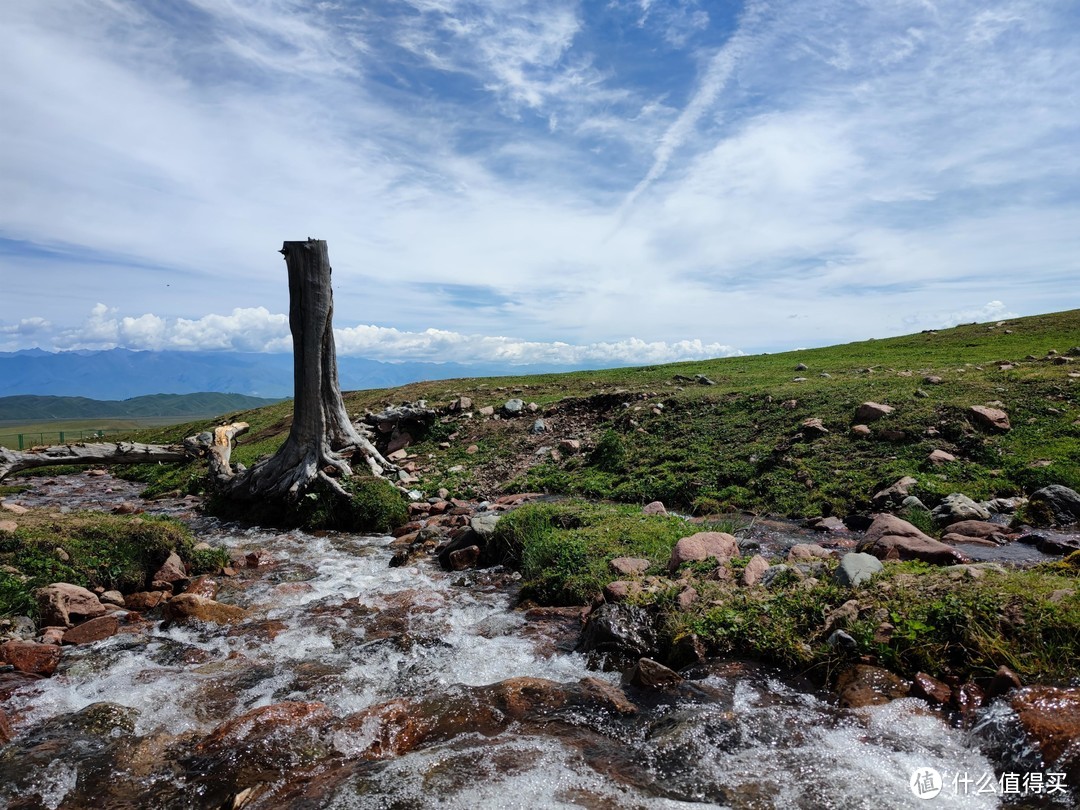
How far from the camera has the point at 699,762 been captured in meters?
5.11

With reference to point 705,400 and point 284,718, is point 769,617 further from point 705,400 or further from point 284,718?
point 705,400

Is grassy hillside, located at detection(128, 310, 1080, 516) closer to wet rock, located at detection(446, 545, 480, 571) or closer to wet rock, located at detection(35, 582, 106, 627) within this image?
wet rock, located at detection(446, 545, 480, 571)

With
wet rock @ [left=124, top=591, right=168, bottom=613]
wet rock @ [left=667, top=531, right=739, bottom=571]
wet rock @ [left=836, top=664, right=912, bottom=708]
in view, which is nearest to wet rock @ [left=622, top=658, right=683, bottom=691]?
wet rock @ [left=836, top=664, right=912, bottom=708]

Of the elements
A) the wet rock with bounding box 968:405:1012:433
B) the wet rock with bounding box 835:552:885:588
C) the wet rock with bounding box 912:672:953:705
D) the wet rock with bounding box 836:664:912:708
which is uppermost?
the wet rock with bounding box 968:405:1012:433

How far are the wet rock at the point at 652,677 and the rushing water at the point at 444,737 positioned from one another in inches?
6.9

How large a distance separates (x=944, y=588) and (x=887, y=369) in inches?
904

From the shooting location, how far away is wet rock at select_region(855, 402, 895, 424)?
17.0m

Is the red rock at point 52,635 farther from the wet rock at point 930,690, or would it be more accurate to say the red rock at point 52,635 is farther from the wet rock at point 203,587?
the wet rock at point 930,690

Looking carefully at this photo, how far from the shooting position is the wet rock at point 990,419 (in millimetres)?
15320

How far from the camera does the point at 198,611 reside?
8.93m

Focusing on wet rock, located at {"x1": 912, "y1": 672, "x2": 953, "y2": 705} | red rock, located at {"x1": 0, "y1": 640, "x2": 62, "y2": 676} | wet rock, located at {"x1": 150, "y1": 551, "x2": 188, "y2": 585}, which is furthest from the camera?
wet rock, located at {"x1": 150, "y1": 551, "x2": 188, "y2": 585}

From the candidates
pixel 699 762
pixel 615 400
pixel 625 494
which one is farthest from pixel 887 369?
pixel 699 762

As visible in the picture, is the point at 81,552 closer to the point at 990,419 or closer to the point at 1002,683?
the point at 1002,683

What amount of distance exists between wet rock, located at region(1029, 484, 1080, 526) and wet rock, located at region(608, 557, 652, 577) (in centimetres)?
818
